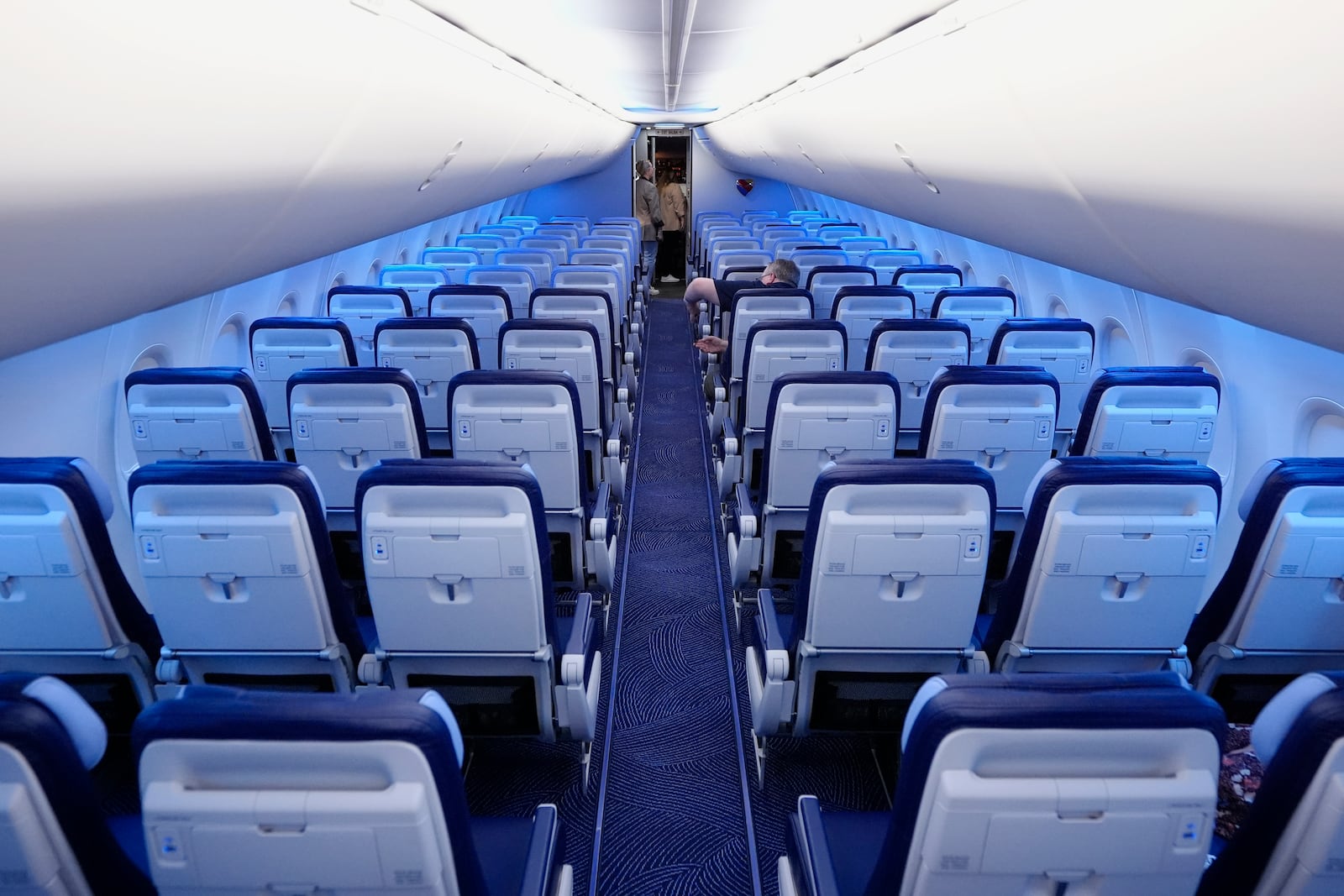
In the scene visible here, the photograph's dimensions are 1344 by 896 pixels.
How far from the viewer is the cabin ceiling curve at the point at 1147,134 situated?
4.81 feet

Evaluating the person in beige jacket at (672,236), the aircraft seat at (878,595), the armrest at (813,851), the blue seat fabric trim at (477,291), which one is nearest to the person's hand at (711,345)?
the blue seat fabric trim at (477,291)

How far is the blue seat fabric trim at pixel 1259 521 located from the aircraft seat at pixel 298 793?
2459 mm

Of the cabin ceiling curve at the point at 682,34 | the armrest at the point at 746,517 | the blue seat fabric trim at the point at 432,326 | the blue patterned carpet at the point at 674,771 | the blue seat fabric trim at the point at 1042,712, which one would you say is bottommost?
the blue patterned carpet at the point at 674,771

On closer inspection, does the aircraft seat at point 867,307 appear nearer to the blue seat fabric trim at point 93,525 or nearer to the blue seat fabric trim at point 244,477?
the blue seat fabric trim at point 244,477

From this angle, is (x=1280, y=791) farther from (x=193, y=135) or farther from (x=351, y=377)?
(x=351, y=377)

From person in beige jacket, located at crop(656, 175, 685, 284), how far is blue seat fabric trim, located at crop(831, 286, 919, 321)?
1121cm

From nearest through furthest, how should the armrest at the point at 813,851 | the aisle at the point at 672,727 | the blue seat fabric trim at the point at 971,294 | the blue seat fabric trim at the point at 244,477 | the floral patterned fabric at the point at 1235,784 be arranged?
1. the armrest at the point at 813,851
2. the floral patterned fabric at the point at 1235,784
3. the blue seat fabric trim at the point at 244,477
4. the aisle at the point at 672,727
5. the blue seat fabric trim at the point at 971,294

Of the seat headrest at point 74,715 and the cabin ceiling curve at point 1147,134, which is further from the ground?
the cabin ceiling curve at point 1147,134

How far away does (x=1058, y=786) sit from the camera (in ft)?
4.52

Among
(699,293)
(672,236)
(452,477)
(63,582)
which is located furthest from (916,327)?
(672,236)

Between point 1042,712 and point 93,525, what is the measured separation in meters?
2.71

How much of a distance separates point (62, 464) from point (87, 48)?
161 centimetres

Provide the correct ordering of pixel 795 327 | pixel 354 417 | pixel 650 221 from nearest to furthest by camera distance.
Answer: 1. pixel 354 417
2. pixel 795 327
3. pixel 650 221

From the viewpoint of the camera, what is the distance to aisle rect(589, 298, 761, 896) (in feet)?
9.34
